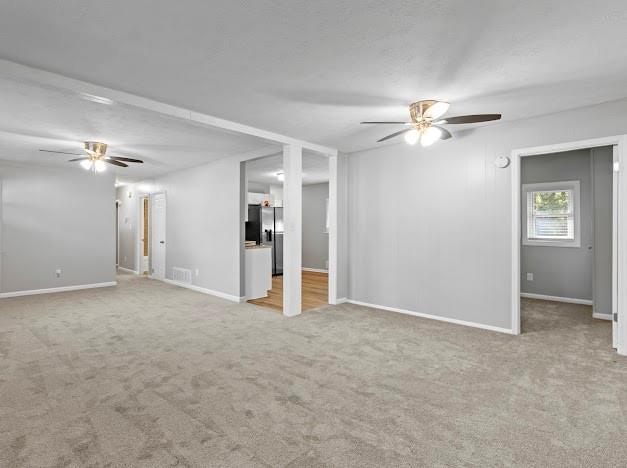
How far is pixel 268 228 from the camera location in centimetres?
884

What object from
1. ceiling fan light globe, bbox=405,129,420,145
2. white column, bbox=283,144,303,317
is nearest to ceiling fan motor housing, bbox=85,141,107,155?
white column, bbox=283,144,303,317

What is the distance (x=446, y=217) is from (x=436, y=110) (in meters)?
1.61

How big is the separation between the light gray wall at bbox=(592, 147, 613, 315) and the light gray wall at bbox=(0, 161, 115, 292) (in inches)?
336

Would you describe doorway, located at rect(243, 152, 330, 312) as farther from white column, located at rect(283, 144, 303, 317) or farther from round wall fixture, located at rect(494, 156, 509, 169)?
round wall fixture, located at rect(494, 156, 509, 169)

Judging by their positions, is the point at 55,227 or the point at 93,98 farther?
the point at 55,227

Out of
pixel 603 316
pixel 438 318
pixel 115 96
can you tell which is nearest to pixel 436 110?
pixel 438 318

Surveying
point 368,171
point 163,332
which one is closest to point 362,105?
point 368,171

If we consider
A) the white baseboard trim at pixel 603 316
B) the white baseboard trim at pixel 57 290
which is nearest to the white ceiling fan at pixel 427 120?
the white baseboard trim at pixel 603 316

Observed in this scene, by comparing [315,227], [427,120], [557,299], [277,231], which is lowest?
[557,299]

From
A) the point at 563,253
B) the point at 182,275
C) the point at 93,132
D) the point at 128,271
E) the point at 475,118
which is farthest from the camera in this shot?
the point at 128,271

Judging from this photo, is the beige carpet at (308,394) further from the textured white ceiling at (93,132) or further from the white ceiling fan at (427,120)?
the textured white ceiling at (93,132)

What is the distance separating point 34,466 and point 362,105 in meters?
3.60

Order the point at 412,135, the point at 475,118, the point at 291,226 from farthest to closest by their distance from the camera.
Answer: the point at 291,226 < the point at 412,135 < the point at 475,118

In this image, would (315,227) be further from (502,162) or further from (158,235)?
(502,162)
